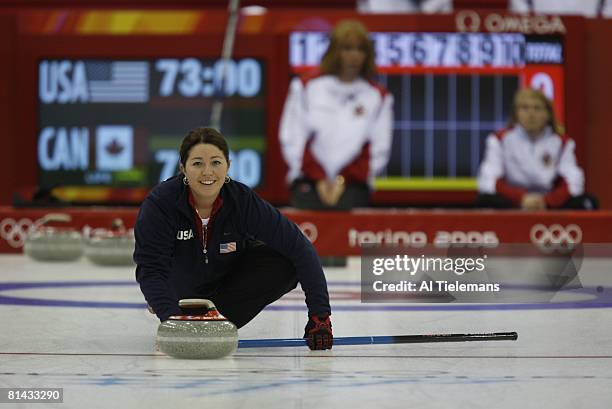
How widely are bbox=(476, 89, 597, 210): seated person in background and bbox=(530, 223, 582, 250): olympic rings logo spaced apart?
0.72 metres

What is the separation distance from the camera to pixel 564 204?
10.0 meters

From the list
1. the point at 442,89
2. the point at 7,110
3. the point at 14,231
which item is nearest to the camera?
the point at 14,231

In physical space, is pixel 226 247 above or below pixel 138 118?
below

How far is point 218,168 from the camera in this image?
409 cm

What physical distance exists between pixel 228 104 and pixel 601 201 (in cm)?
385

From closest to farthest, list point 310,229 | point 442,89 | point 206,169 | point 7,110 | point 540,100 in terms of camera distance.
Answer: point 206,169 → point 310,229 → point 540,100 → point 442,89 → point 7,110

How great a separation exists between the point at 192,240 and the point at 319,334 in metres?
0.56

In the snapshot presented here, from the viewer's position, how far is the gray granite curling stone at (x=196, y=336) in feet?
12.5

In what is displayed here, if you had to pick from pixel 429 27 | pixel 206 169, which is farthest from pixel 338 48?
pixel 206 169

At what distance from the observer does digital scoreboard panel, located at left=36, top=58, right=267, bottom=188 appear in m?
11.2

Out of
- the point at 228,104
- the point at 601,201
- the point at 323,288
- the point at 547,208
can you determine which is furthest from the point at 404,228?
the point at 323,288

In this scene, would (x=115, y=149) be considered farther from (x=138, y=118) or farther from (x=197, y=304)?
(x=197, y=304)

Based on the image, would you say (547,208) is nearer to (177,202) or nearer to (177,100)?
(177,100)

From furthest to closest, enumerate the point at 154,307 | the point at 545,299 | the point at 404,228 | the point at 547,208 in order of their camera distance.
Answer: the point at 547,208
the point at 404,228
the point at 545,299
the point at 154,307
